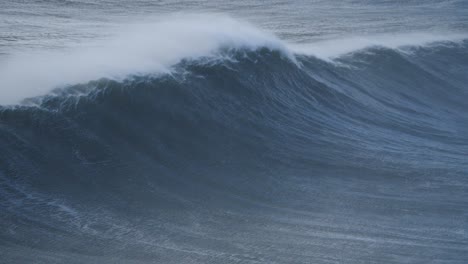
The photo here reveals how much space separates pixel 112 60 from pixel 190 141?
8.66ft

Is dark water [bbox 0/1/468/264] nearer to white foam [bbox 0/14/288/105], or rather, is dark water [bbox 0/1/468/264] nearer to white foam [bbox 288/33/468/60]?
white foam [bbox 0/14/288/105]

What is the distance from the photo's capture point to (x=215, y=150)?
12.3 metres

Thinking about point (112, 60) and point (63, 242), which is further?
point (112, 60)

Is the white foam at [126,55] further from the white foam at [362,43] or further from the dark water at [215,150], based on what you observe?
the white foam at [362,43]

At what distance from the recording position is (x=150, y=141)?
11.9 meters

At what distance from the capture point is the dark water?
9016 mm

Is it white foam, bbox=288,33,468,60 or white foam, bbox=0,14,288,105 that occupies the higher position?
white foam, bbox=0,14,288,105

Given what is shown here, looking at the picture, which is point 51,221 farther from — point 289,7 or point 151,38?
point 289,7

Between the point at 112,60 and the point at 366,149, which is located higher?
the point at 112,60

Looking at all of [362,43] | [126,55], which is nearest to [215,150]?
[126,55]

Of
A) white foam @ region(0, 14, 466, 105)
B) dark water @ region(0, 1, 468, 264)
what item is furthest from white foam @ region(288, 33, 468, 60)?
dark water @ region(0, 1, 468, 264)

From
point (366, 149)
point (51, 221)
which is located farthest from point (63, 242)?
point (366, 149)

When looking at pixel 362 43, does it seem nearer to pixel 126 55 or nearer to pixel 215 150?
pixel 126 55

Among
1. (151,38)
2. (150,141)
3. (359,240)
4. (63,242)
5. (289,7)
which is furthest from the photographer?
(289,7)
